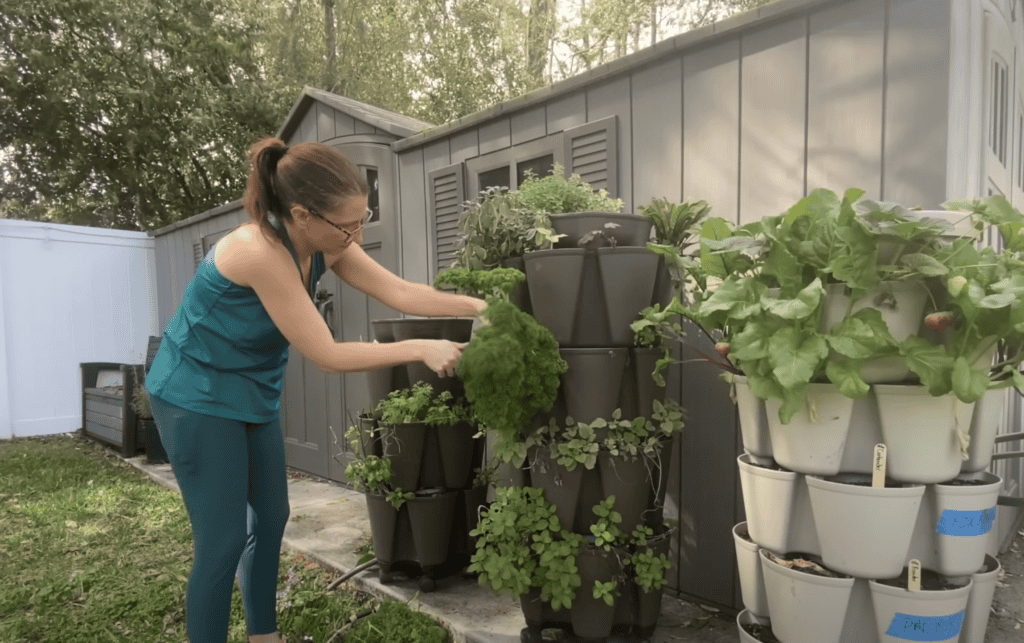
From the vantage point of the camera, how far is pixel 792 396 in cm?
133

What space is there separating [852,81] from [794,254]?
96cm

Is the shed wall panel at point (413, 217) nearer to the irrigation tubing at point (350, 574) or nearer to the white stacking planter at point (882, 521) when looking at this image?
the irrigation tubing at point (350, 574)

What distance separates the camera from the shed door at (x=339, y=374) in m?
4.23

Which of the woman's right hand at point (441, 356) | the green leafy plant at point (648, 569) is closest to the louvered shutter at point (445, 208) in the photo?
the woman's right hand at point (441, 356)

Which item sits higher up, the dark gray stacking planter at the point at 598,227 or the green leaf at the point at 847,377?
the dark gray stacking planter at the point at 598,227

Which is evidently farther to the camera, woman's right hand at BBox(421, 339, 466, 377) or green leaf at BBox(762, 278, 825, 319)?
woman's right hand at BBox(421, 339, 466, 377)

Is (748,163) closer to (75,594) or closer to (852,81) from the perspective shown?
(852,81)

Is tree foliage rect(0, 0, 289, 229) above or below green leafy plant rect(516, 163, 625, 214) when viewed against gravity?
above

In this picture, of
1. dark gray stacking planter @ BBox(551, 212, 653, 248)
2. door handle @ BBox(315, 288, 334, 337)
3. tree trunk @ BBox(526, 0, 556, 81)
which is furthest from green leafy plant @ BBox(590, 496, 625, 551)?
tree trunk @ BBox(526, 0, 556, 81)

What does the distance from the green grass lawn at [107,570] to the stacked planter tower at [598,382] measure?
99 cm

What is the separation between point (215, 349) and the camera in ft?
5.64

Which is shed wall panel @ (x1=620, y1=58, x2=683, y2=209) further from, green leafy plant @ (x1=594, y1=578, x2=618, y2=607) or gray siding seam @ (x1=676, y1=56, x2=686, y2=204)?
green leafy plant @ (x1=594, y1=578, x2=618, y2=607)

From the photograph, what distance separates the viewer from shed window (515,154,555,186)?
9.87ft

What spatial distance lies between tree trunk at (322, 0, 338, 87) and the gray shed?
481 inches
